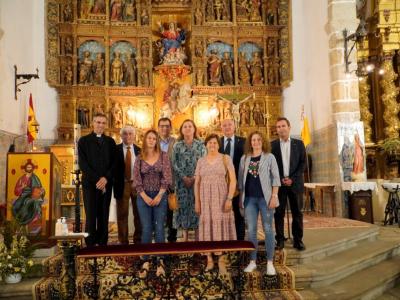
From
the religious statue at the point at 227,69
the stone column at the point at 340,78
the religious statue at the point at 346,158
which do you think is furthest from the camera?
the religious statue at the point at 227,69

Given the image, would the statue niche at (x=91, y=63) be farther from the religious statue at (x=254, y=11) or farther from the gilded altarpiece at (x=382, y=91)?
the gilded altarpiece at (x=382, y=91)

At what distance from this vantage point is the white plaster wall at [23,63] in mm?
8523

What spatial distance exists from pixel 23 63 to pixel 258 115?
597 centimetres

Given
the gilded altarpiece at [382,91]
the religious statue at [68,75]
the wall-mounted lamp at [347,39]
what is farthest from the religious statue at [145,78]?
the gilded altarpiece at [382,91]

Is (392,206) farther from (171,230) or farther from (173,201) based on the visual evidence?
(173,201)

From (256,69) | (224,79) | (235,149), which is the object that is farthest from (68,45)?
(235,149)

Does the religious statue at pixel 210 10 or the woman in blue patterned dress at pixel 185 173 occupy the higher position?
the religious statue at pixel 210 10

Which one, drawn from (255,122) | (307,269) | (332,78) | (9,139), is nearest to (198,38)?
(255,122)

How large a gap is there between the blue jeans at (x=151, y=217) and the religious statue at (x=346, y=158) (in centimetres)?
565

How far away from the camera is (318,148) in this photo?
10.5 m

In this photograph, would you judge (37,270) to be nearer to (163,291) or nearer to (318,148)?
(163,291)

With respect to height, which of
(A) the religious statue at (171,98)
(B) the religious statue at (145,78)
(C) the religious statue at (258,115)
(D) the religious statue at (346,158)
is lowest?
(D) the religious statue at (346,158)

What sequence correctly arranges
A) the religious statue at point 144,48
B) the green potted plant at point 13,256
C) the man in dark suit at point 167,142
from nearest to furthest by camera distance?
the green potted plant at point 13,256
the man in dark suit at point 167,142
the religious statue at point 144,48

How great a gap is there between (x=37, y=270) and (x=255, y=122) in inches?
308
